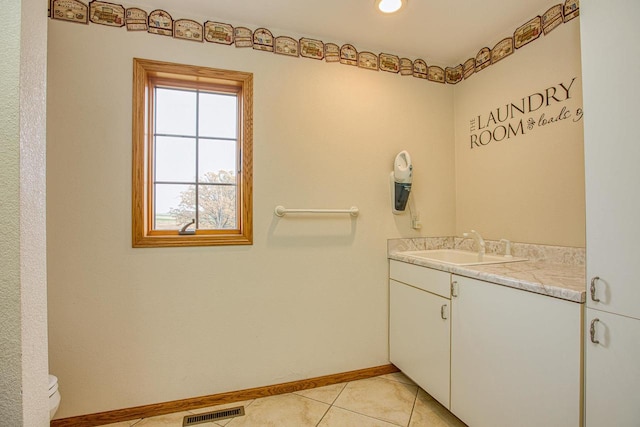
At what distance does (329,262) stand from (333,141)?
2.65ft

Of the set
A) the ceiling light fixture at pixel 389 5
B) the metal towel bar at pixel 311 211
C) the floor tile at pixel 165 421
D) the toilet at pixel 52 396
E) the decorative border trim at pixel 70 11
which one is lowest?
the floor tile at pixel 165 421

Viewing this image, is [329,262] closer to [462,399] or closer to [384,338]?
[384,338]

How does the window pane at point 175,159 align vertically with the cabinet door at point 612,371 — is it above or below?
above

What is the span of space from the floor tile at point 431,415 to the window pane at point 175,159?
1.88 meters

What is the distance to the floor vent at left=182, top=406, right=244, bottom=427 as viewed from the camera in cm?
160

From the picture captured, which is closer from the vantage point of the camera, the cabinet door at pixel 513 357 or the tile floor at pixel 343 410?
the cabinet door at pixel 513 357

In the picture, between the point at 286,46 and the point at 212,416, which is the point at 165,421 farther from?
the point at 286,46

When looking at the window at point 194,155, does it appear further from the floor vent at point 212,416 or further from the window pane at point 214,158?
the floor vent at point 212,416

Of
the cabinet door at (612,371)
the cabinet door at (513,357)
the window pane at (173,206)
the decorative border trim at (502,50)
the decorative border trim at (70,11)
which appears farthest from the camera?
the decorative border trim at (502,50)

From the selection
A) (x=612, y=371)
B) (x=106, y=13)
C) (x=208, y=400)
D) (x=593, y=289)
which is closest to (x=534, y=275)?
(x=593, y=289)

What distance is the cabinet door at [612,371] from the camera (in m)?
0.90

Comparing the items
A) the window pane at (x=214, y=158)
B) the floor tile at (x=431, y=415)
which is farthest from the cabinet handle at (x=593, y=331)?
the window pane at (x=214, y=158)

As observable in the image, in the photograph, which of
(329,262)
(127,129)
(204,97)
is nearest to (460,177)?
(329,262)

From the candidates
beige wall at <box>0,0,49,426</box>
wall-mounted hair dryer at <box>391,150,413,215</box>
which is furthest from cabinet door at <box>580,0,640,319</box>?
A: beige wall at <box>0,0,49,426</box>
